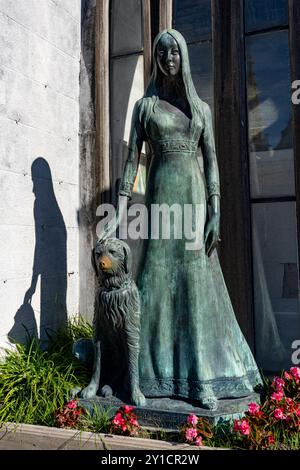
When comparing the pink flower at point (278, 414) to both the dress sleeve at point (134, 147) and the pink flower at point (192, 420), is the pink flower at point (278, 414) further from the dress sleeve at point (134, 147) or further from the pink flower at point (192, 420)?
the dress sleeve at point (134, 147)

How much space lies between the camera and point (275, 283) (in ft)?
14.9

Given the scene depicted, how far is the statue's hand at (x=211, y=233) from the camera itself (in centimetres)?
340

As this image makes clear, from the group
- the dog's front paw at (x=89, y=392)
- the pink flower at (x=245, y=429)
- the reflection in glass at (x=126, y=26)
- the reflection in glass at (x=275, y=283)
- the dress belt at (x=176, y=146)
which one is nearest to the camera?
the pink flower at (x=245, y=429)

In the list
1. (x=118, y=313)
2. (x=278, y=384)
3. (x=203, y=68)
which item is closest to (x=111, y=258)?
(x=118, y=313)

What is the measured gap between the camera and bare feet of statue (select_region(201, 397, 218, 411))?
3055 mm

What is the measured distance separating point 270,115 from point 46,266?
2.56 meters

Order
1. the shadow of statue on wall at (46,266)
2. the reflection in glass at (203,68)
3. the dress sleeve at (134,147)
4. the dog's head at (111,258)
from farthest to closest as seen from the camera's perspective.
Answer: the reflection in glass at (203,68) → the shadow of statue on wall at (46,266) → the dress sleeve at (134,147) → the dog's head at (111,258)

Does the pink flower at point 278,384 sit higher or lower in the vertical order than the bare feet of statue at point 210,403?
higher

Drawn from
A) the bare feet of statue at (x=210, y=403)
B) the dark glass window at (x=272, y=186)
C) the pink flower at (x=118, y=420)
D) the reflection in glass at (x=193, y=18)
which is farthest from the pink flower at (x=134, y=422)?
the reflection in glass at (x=193, y=18)

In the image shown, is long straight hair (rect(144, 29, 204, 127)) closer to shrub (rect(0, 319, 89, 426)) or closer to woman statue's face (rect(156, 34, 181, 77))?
woman statue's face (rect(156, 34, 181, 77))

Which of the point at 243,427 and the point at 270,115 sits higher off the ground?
the point at 270,115

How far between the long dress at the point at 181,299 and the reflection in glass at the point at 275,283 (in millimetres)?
1058

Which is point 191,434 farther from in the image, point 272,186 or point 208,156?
point 272,186
